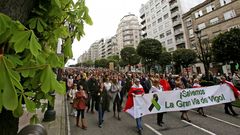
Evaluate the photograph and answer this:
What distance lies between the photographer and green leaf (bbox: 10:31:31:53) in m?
1.17

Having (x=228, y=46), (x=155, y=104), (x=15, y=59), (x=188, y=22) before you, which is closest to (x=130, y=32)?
(x=188, y=22)

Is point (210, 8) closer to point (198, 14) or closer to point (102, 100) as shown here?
point (198, 14)

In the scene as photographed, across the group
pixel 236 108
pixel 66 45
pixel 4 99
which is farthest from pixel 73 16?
pixel 236 108

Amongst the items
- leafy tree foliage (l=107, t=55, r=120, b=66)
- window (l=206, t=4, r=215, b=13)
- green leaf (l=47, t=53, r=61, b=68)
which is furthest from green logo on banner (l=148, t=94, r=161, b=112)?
leafy tree foliage (l=107, t=55, r=120, b=66)

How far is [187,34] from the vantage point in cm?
4234

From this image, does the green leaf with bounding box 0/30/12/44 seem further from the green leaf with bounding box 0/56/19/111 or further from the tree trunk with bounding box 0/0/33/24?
the tree trunk with bounding box 0/0/33/24

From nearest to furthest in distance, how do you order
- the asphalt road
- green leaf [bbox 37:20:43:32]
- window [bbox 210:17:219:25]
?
green leaf [bbox 37:20:43:32]
the asphalt road
window [bbox 210:17:219:25]

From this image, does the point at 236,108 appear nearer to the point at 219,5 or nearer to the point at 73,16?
the point at 73,16

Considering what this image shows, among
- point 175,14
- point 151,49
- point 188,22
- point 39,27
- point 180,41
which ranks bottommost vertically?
point 39,27

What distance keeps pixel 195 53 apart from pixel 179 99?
30.6 m

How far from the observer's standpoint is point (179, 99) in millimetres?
7926

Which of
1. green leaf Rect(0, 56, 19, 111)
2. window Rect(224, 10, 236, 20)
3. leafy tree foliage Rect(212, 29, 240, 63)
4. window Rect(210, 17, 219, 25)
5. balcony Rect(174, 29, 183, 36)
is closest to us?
green leaf Rect(0, 56, 19, 111)

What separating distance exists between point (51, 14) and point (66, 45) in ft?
1.17

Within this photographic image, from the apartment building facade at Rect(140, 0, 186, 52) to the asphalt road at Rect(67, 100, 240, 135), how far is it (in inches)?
1564
